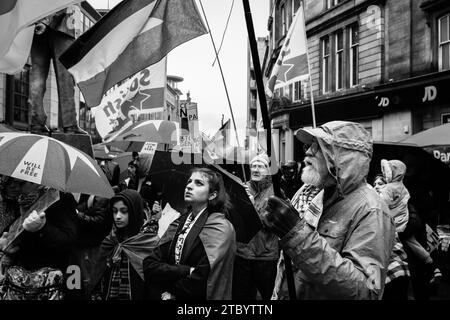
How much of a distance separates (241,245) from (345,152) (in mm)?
2789

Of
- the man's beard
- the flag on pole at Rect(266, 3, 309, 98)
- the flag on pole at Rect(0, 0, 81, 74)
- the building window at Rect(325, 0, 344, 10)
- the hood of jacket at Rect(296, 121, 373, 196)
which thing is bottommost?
the man's beard

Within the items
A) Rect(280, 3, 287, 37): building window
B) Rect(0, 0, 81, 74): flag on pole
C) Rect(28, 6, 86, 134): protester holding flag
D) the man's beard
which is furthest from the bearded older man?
Rect(280, 3, 287, 37): building window

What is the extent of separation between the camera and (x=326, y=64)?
22203 mm

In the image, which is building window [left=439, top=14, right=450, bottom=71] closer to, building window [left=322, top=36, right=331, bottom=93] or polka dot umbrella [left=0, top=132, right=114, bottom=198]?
building window [left=322, top=36, right=331, bottom=93]

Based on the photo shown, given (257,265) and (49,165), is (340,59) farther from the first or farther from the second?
(49,165)

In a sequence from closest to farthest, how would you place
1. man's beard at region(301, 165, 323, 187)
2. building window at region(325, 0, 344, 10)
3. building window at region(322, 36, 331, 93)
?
man's beard at region(301, 165, 323, 187) → building window at region(325, 0, 344, 10) → building window at region(322, 36, 331, 93)

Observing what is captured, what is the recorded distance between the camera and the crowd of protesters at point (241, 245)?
86.0 inches

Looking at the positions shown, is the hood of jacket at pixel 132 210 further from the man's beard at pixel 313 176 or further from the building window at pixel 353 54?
the building window at pixel 353 54

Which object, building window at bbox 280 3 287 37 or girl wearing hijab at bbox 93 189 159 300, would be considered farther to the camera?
building window at bbox 280 3 287 37

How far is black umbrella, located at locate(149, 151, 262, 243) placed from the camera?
12.8 feet

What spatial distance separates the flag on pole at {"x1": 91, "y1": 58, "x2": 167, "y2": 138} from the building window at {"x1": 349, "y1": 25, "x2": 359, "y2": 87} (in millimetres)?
14890

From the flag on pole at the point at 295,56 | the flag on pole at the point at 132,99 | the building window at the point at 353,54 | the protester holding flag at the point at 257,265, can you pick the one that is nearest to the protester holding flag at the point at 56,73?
the flag on pole at the point at 132,99

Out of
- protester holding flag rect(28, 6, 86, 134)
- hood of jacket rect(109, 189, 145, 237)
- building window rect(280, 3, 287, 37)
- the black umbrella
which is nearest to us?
the black umbrella

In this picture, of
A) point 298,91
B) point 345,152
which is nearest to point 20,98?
point 298,91
